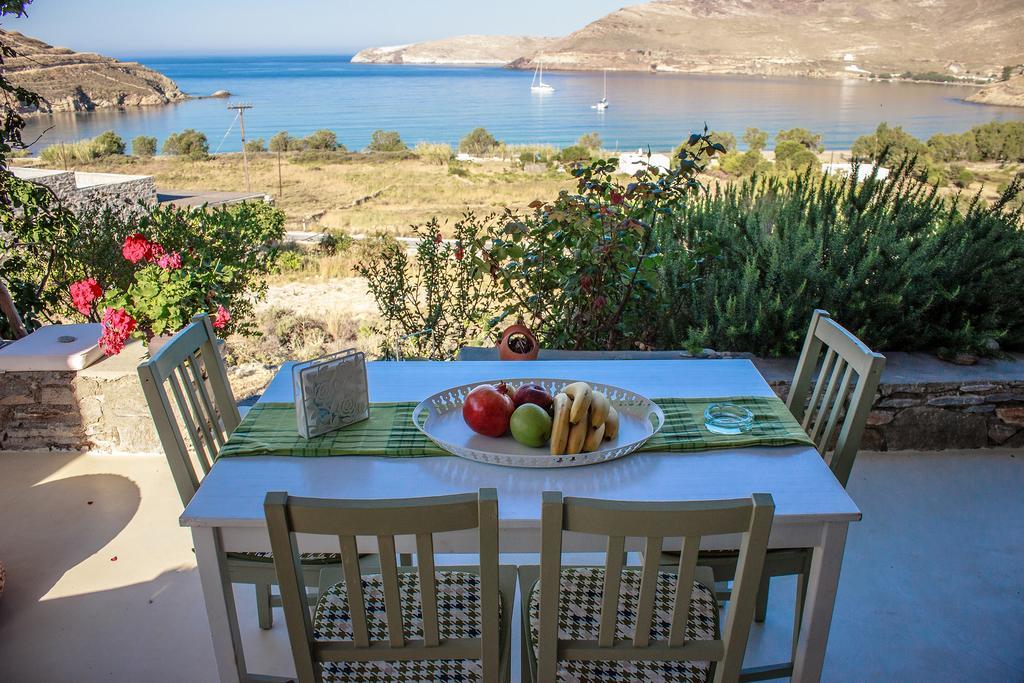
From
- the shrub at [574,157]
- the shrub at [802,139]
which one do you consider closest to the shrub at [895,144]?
the shrub at [574,157]

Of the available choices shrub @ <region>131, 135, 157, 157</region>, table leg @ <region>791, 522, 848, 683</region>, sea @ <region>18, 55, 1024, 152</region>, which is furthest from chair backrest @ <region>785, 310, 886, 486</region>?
shrub @ <region>131, 135, 157, 157</region>

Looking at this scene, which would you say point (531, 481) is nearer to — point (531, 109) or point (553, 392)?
point (553, 392)

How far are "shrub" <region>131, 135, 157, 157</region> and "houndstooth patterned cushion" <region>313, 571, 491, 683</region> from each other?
25.1 m

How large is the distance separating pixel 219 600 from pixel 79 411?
6.46 ft

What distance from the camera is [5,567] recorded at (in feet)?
7.28

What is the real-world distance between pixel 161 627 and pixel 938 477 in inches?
103

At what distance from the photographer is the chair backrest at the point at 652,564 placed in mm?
989

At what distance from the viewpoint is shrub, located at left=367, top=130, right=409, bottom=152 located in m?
26.5

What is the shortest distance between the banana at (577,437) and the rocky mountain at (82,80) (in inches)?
240

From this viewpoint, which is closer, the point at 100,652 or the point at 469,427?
the point at 469,427

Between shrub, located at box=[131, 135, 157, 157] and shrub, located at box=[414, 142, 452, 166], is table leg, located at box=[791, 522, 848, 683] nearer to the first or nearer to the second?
shrub, located at box=[414, 142, 452, 166]

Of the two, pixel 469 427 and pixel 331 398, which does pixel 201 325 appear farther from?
pixel 469 427

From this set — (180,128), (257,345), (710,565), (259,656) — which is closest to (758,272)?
(710,565)

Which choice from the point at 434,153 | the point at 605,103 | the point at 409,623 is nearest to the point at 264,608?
the point at 409,623
